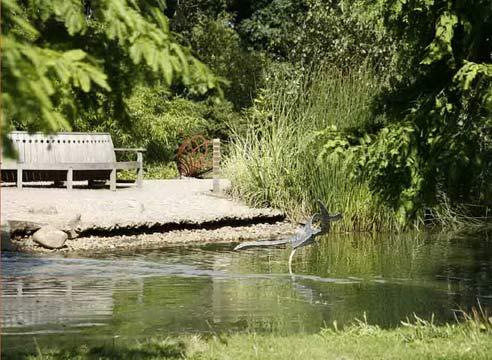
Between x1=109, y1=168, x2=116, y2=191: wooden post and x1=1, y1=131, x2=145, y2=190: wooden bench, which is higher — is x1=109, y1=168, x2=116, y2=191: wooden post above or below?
below

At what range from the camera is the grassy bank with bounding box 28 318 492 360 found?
568 cm

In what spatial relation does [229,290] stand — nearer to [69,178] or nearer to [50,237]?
[50,237]

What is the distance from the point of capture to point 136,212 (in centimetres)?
1541

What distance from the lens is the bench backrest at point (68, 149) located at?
17500 millimetres

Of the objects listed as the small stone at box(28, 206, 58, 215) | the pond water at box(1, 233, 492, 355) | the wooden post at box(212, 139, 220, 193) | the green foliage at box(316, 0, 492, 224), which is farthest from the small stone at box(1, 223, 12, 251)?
the wooden post at box(212, 139, 220, 193)

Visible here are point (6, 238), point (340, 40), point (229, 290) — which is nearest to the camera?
point (229, 290)

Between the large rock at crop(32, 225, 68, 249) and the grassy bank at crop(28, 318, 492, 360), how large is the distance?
6690mm

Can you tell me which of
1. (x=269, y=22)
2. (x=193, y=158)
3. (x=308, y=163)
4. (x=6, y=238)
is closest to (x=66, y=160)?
(x=308, y=163)

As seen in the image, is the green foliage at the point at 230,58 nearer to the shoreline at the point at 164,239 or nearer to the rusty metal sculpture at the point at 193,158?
the rusty metal sculpture at the point at 193,158

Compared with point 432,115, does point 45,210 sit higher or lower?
lower

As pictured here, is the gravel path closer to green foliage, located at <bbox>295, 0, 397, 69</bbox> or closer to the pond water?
the pond water

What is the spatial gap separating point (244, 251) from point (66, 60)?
9861 millimetres

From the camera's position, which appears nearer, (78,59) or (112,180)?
(78,59)

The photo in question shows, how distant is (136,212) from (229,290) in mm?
5849
